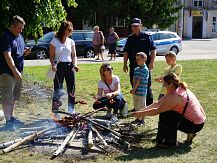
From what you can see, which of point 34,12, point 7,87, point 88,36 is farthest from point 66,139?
point 88,36

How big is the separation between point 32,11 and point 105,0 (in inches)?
911

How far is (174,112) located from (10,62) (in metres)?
2.69

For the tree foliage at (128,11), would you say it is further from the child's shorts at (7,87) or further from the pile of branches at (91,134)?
the pile of branches at (91,134)

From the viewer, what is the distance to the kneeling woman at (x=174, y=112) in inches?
239

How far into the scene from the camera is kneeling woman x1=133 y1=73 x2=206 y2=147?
6066mm

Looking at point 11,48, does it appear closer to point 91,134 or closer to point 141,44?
point 91,134

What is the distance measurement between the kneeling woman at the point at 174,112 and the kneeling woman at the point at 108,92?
1.43 metres

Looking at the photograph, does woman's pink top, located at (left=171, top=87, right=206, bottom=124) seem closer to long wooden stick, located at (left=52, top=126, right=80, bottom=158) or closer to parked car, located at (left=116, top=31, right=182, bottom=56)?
long wooden stick, located at (left=52, top=126, right=80, bottom=158)

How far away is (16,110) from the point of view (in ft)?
28.6

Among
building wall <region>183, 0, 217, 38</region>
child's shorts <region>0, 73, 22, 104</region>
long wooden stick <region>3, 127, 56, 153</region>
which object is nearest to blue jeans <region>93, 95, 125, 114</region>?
long wooden stick <region>3, 127, 56, 153</region>

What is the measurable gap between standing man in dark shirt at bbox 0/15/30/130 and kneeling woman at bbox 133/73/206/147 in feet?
7.31

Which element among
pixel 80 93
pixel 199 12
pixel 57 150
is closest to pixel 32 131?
pixel 57 150

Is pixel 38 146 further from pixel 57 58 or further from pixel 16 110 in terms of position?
pixel 16 110

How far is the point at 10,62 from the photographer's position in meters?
6.72
